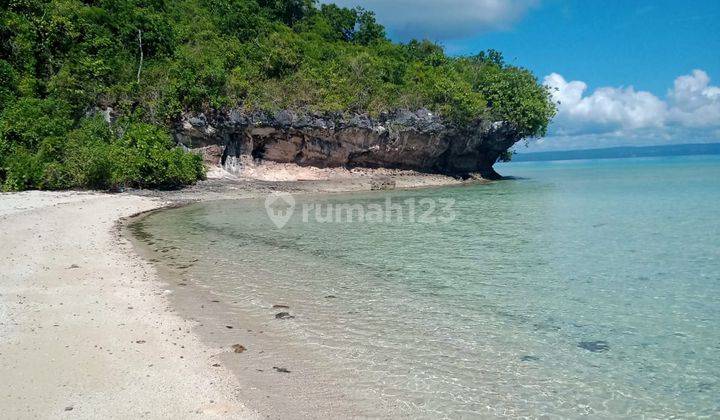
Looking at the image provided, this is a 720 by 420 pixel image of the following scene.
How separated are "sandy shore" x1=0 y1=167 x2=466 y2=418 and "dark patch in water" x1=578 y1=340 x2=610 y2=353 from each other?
388 cm

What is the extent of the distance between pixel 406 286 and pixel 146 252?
612 centimetres

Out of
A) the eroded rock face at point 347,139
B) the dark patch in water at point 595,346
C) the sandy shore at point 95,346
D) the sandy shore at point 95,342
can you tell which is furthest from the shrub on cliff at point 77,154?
the dark patch in water at point 595,346

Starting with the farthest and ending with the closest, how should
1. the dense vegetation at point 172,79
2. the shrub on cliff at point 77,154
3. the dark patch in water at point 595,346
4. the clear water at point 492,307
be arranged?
the dense vegetation at point 172,79 < the shrub on cliff at point 77,154 < the dark patch in water at point 595,346 < the clear water at point 492,307

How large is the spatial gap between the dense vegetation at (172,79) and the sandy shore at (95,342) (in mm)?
13171

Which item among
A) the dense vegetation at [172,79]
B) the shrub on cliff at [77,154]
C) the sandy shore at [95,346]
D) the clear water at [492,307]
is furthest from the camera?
the dense vegetation at [172,79]

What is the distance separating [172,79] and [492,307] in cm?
2709

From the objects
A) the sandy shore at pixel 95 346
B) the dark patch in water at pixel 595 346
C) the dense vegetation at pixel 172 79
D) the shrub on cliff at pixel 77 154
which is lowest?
the dark patch in water at pixel 595 346

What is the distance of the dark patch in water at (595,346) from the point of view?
5.13 m

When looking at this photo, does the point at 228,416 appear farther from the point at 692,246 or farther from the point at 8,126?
the point at 8,126

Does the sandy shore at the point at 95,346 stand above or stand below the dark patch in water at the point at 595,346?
above

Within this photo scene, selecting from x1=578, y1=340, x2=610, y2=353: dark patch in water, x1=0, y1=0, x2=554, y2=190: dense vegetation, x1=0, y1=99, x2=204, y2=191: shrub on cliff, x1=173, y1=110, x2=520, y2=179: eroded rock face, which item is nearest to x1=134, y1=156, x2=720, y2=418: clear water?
x1=578, y1=340, x2=610, y2=353: dark patch in water

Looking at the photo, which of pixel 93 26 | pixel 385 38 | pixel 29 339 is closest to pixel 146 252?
pixel 29 339

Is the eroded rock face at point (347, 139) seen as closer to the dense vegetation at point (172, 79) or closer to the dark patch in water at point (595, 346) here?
the dense vegetation at point (172, 79)

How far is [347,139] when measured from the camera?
103 feet
